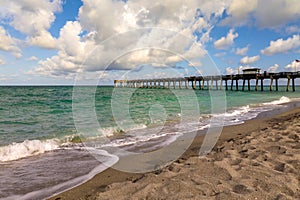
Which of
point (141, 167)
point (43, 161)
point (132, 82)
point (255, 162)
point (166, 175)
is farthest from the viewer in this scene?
point (132, 82)

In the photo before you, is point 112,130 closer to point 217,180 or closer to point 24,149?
point 24,149

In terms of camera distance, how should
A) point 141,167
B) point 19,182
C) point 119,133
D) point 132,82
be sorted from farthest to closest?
point 132,82
point 119,133
point 141,167
point 19,182

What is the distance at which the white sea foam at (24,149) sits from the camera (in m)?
6.84

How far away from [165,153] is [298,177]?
11.0 ft

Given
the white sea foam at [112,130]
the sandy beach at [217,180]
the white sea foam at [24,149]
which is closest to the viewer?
the sandy beach at [217,180]

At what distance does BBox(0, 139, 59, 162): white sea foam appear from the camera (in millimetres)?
6844

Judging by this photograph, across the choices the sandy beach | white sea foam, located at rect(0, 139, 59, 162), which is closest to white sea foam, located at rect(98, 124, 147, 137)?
white sea foam, located at rect(0, 139, 59, 162)

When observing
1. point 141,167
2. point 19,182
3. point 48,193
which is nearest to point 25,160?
point 19,182

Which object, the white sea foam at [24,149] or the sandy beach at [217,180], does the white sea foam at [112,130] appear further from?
the sandy beach at [217,180]

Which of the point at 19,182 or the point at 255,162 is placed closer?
the point at 255,162

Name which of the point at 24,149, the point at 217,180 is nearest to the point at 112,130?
the point at 24,149

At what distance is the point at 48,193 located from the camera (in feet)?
13.7

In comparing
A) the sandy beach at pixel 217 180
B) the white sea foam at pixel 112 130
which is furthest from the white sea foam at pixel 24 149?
the sandy beach at pixel 217 180

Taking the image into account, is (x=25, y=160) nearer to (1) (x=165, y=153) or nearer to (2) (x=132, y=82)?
(1) (x=165, y=153)
